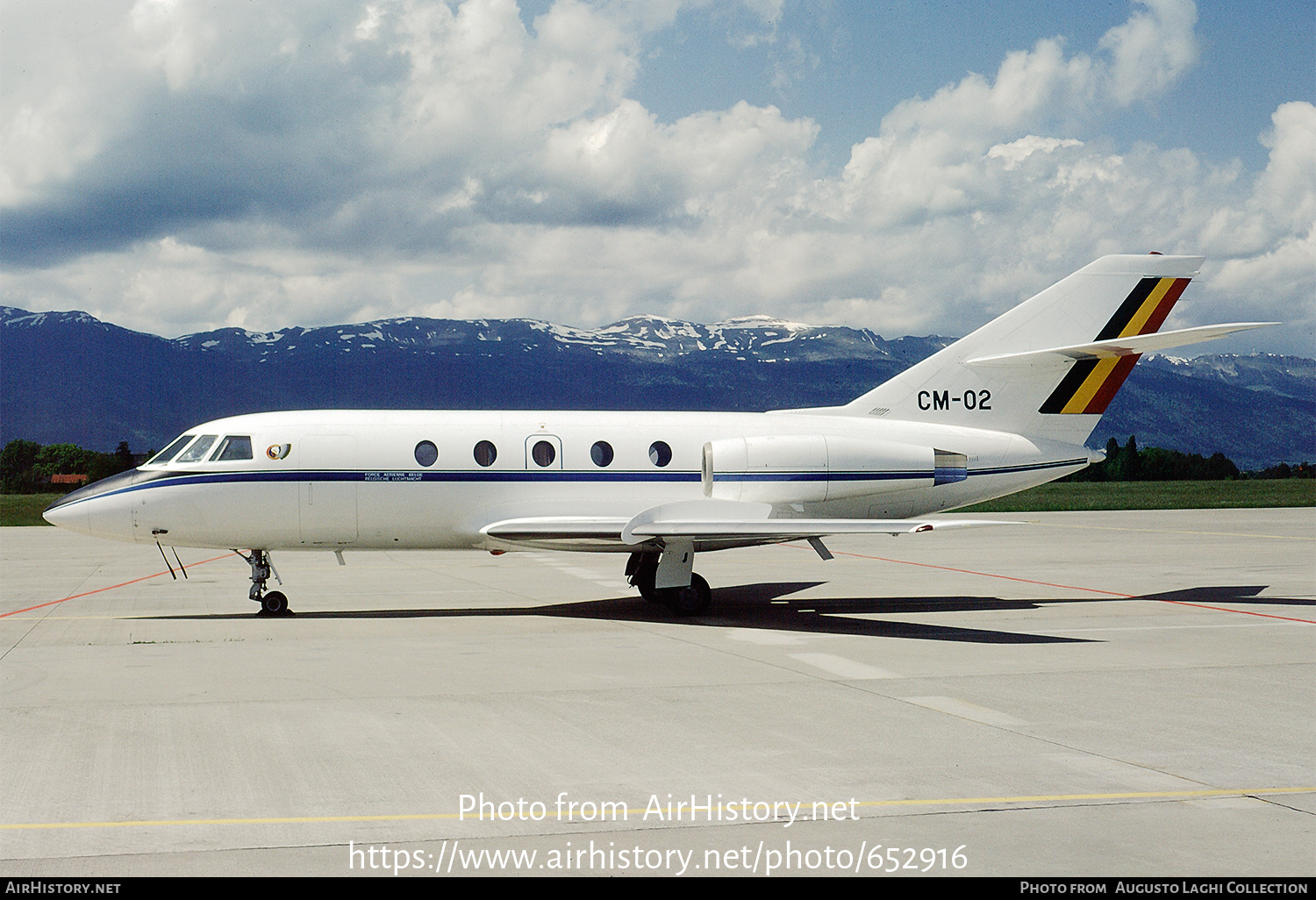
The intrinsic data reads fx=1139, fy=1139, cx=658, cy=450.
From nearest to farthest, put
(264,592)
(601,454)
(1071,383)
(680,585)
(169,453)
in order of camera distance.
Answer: (680,585) → (169,453) → (264,592) → (601,454) → (1071,383)

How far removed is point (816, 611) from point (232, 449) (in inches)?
373

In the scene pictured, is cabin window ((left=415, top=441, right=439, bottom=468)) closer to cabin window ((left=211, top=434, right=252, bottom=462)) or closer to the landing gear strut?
cabin window ((left=211, top=434, right=252, bottom=462))

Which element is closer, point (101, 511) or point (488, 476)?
point (101, 511)

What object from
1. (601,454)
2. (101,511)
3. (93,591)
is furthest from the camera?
(93,591)

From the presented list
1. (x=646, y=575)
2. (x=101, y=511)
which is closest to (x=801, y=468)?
(x=646, y=575)

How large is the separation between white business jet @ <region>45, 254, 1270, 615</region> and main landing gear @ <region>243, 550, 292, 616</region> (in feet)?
0.10

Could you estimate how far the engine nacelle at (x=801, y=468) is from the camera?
18312 millimetres

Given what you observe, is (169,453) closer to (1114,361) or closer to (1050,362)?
(1050,362)

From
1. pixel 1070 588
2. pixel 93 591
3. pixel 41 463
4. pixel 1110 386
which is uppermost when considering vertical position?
pixel 1110 386

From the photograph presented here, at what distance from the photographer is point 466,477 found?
17859 mm

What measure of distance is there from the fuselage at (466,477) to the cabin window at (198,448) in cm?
2

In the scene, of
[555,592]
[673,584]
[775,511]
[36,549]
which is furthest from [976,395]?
[36,549]

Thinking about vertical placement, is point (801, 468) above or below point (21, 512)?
above
